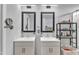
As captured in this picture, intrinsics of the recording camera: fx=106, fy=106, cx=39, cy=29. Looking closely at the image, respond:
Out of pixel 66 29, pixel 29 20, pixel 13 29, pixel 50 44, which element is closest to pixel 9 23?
pixel 13 29

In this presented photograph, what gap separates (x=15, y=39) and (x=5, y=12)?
390mm

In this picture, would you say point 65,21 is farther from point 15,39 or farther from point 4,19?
point 4,19

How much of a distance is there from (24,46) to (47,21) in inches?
18.3

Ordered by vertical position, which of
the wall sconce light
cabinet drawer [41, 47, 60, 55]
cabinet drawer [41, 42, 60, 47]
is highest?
the wall sconce light

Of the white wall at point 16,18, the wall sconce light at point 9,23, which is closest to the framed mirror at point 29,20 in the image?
the white wall at point 16,18

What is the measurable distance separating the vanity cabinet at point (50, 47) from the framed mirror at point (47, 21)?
0.19m

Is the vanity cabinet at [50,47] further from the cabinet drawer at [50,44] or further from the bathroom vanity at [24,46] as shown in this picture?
the bathroom vanity at [24,46]

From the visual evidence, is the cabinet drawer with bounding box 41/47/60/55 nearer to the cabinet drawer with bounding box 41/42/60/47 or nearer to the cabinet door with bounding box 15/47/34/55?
the cabinet drawer with bounding box 41/42/60/47

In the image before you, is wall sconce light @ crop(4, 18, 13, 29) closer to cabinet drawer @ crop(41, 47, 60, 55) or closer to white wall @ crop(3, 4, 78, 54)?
white wall @ crop(3, 4, 78, 54)

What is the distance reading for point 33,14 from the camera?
1.45 m

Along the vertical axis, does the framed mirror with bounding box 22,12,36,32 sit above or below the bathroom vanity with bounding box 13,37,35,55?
above

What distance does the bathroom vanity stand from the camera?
139 centimetres

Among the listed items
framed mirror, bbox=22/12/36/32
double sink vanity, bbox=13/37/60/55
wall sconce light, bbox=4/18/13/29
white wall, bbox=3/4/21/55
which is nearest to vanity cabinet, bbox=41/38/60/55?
double sink vanity, bbox=13/37/60/55
